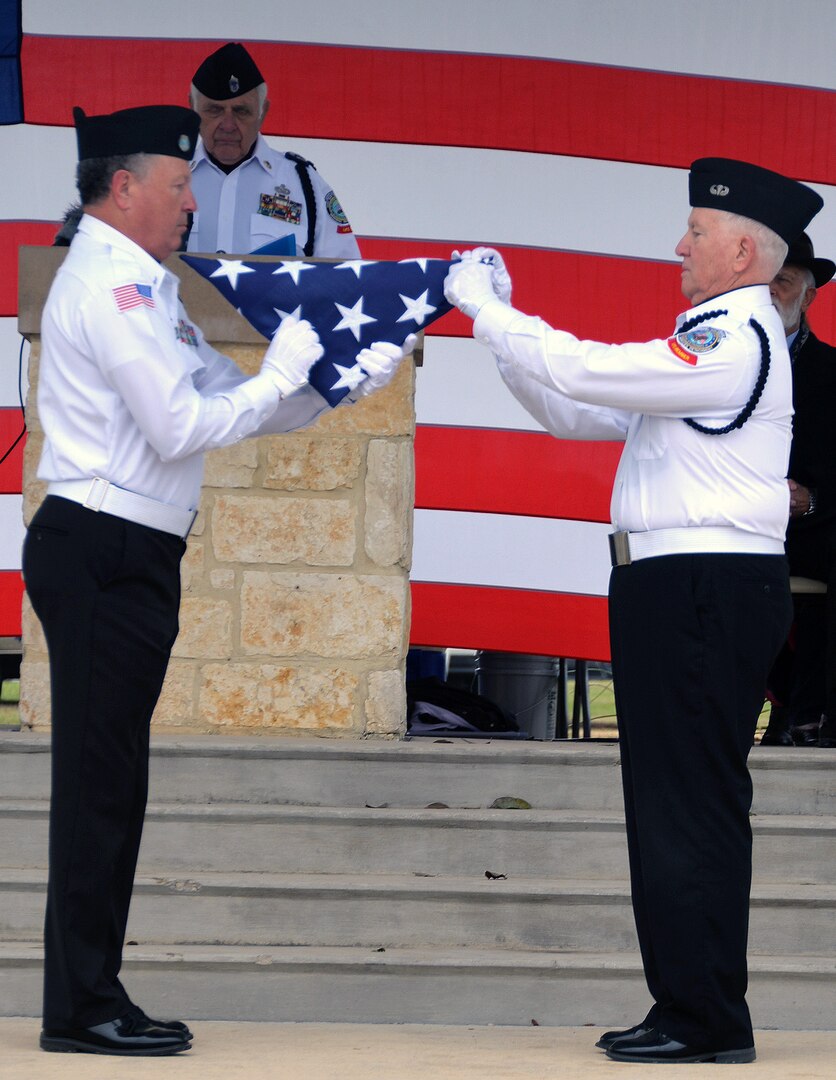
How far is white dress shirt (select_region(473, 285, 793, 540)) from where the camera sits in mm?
2791

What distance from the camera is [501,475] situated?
534cm

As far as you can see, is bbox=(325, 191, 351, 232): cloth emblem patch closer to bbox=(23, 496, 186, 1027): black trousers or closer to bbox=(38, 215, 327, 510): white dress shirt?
bbox=(38, 215, 327, 510): white dress shirt

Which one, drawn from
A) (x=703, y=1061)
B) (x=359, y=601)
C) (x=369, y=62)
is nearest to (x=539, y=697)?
(x=359, y=601)

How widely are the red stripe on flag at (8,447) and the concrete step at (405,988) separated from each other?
2.32m

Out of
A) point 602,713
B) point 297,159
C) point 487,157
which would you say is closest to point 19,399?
point 297,159

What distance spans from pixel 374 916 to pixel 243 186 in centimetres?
229

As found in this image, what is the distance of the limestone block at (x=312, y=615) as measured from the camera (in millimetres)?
4246

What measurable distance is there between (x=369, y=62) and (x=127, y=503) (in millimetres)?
3022

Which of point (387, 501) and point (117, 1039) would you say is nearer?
point (117, 1039)

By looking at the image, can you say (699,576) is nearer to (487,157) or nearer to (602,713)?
(487,157)

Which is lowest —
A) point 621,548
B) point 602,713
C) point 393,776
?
point 602,713

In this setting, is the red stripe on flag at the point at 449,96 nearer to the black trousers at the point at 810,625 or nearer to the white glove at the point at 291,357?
the black trousers at the point at 810,625

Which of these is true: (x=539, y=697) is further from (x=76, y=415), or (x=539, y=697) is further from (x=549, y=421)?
(x=76, y=415)

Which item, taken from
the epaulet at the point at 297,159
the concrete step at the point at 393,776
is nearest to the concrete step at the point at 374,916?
the concrete step at the point at 393,776
